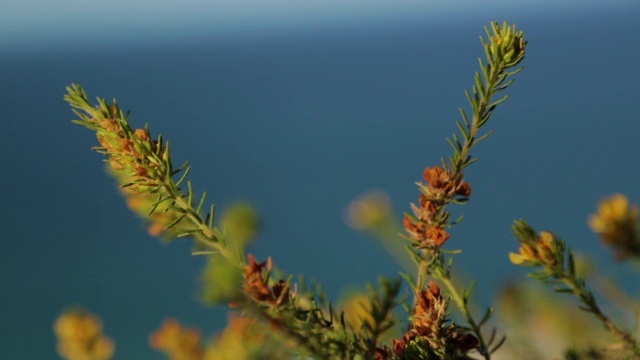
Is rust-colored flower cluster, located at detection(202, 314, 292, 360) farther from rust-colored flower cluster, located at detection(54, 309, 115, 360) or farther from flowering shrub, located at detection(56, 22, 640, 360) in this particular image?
rust-colored flower cluster, located at detection(54, 309, 115, 360)

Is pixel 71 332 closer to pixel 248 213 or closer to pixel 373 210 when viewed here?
pixel 248 213

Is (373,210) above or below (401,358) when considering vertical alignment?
above

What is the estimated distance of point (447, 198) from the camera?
0.29 meters

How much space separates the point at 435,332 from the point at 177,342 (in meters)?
0.19

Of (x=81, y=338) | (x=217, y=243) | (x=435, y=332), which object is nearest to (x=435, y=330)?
(x=435, y=332)

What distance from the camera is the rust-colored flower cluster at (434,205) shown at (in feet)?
0.95

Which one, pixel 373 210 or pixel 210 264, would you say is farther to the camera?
pixel 373 210

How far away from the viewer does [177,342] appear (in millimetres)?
409

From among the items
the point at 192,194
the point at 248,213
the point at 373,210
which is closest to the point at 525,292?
the point at 373,210

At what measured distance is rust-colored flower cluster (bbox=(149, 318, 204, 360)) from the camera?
41 centimetres

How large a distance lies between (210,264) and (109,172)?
0.40ft

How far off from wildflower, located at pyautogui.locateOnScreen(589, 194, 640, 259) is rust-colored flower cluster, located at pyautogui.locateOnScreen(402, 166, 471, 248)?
0.54 ft

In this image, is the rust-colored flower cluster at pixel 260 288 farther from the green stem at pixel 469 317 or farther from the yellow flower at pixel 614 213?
the yellow flower at pixel 614 213

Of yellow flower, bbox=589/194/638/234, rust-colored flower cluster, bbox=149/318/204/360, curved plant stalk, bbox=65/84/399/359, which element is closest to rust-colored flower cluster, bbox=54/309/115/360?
rust-colored flower cluster, bbox=149/318/204/360
